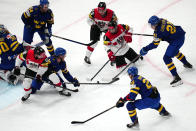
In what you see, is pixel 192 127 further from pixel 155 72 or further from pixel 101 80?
pixel 101 80

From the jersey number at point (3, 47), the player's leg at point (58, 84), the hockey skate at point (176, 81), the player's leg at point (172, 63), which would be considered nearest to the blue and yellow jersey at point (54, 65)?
the player's leg at point (58, 84)

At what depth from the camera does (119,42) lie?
5.03 metres

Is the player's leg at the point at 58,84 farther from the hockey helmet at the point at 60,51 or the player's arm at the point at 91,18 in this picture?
the player's arm at the point at 91,18

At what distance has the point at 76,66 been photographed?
5754mm

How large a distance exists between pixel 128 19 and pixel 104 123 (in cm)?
335

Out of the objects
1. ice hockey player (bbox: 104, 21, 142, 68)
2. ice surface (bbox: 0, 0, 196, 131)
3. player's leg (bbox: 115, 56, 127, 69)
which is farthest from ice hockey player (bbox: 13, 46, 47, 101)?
player's leg (bbox: 115, 56, 127, 69)

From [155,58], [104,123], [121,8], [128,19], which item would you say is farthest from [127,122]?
[121,8]

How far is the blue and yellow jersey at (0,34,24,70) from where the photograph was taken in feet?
15.9

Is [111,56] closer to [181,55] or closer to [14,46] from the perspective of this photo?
[181,55]

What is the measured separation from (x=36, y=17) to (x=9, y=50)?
29.6 inches

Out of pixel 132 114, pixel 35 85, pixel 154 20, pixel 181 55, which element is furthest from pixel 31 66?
pixel 181 55

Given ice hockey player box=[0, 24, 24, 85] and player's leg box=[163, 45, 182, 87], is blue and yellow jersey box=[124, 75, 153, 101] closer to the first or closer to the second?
player's leg box=[163, 45, 182, 87]

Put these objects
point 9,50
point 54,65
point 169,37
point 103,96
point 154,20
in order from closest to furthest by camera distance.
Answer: point 154,20 < point 169,37 < point 54,65 < point 103,96 < point 9,50

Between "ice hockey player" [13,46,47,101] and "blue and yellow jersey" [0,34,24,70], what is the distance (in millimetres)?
284
